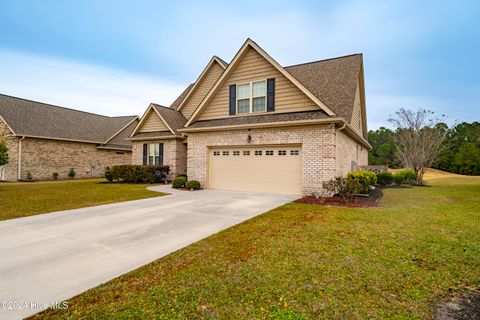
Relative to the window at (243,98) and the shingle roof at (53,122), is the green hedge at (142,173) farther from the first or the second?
the shingle roof at (53,122)

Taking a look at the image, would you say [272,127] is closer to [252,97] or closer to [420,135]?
[252,97]

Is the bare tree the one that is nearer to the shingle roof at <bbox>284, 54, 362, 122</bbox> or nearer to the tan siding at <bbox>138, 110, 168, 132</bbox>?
the shingle roof at <bbox>284, 54, 362, 122</bbox>

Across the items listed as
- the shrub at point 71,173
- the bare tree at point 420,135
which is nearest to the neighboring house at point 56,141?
the shrub at point 71,173

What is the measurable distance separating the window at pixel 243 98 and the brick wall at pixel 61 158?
59.2ft

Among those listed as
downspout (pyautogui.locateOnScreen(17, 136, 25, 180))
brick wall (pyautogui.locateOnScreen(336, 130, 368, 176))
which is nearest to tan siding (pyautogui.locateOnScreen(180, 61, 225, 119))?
brick wall (pyautogui.locateOnScreen(336, 130, 368, 176))

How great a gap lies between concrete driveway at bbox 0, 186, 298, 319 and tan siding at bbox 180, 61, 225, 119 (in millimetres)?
12281

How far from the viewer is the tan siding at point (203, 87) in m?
18.0

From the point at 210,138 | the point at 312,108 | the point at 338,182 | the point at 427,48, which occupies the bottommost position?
the point at 338,182

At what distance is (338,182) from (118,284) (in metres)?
8.54

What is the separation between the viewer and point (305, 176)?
1064cm

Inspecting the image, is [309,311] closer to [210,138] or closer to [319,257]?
[319,257]

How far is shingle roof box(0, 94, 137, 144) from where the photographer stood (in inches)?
770

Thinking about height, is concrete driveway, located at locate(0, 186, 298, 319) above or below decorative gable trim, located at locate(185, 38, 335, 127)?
below

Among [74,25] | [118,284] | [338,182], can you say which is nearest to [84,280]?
[118,284]
